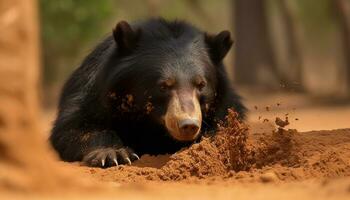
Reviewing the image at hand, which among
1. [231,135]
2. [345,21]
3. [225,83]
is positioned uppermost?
[345,21]

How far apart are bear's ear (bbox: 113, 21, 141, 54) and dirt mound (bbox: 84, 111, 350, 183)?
1.13 metres

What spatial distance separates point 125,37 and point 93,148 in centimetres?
108

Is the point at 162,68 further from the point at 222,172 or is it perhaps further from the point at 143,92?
the point at 222,172

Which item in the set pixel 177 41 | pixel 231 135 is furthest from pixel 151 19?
pixel 231 135

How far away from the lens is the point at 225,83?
783cm

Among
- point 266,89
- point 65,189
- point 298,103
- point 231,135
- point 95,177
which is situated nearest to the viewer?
point 65,189

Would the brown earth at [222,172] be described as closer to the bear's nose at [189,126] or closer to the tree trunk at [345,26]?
the bear's nose at [189,126]

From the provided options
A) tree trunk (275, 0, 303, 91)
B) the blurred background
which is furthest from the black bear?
tree trunk (275, 0, 303, 91)

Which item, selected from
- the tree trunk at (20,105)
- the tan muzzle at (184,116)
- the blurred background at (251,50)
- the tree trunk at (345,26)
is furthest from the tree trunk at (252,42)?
the tree trunk at (20,105)

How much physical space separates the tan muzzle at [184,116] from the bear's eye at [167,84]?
129 millimetres

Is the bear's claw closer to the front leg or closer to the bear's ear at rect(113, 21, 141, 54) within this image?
the front leg

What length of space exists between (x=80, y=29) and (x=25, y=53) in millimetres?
20037

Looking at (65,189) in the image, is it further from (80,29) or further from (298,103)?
(80,29)

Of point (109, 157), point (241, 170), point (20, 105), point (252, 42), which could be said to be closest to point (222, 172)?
point (241, 170)
